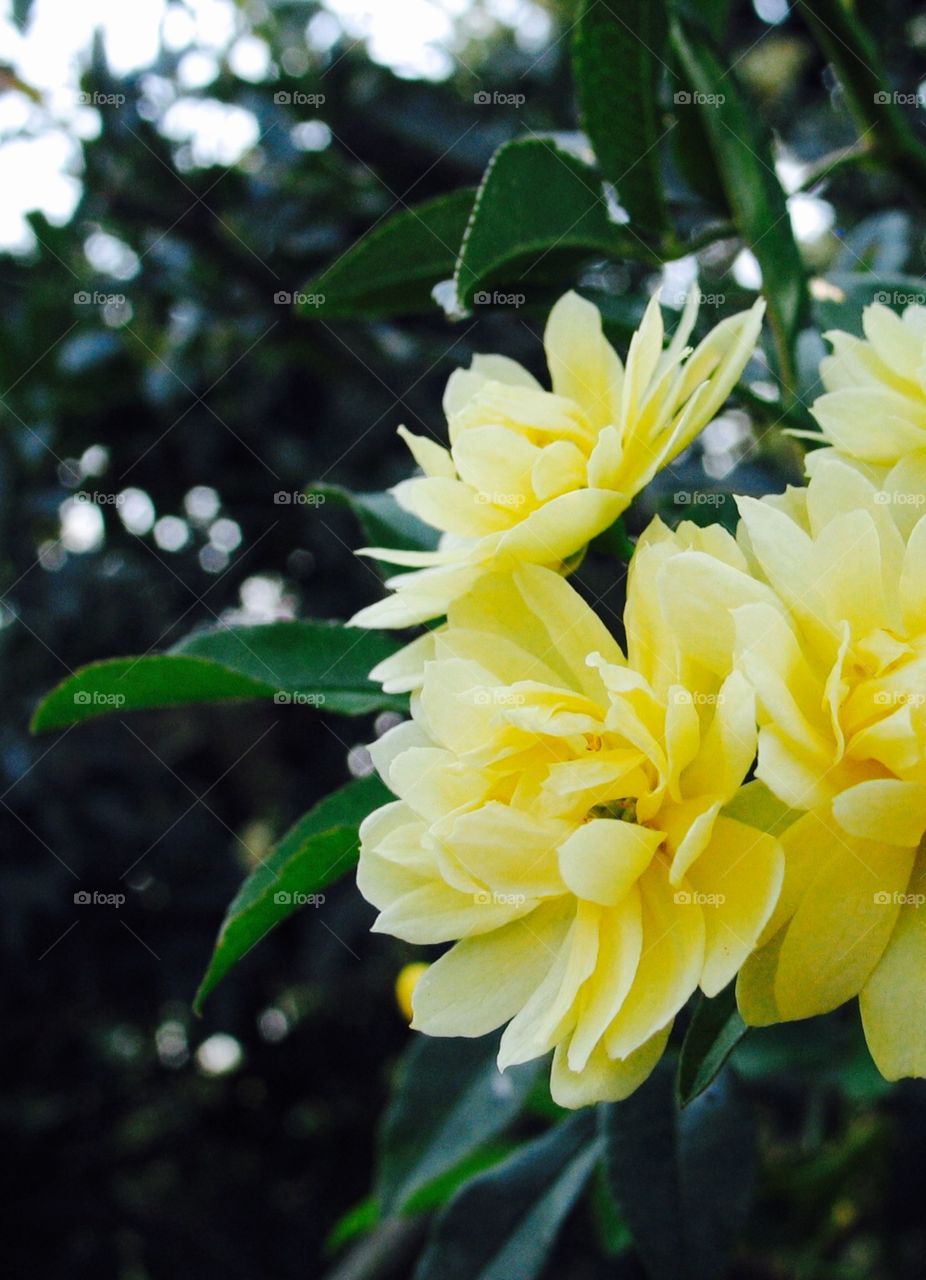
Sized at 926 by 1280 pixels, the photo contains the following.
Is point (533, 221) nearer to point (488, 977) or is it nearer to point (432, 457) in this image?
point (432, 457)

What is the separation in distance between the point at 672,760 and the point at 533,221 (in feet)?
1.32

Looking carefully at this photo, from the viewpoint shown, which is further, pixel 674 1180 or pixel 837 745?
pixel 674 1180

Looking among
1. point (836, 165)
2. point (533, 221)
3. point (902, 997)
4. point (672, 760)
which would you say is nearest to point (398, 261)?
point (533, 221)

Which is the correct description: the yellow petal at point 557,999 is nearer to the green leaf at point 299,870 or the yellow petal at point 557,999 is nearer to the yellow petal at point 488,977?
the yellow petal at point 488,977

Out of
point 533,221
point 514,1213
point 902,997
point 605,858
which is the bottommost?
point 514,1213

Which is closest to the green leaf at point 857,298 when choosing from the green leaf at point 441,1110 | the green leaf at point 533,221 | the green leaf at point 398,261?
the green leaf at point 533,221

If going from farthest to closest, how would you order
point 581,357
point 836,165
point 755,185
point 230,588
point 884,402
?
point 230,588 → point 836,165 → point 755,185 → point 581,357 → point 884,402

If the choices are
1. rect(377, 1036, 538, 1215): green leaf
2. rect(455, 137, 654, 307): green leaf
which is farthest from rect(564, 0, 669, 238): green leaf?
rect(377, 1036, 538, 1215): green leaf

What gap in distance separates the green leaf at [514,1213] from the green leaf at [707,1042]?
1.67ft

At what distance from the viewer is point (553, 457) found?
0.56 m

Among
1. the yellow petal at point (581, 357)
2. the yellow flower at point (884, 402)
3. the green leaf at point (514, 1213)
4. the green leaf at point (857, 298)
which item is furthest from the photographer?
the green leaf at point (514, 1213)

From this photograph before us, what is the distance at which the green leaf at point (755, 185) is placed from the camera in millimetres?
702

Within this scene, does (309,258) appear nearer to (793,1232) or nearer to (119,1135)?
(793,1232)

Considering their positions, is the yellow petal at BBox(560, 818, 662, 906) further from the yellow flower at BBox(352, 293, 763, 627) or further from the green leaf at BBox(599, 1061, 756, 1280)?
the green leaf at BBox(599, 1061, 756, 1280)
